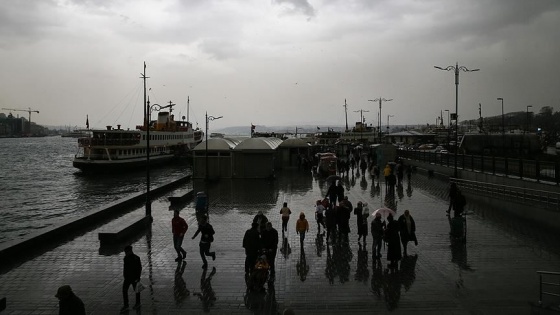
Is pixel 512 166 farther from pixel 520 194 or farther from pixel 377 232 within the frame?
pixel 377 232

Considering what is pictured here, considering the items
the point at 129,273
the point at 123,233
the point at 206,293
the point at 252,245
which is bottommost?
the point at 206,293

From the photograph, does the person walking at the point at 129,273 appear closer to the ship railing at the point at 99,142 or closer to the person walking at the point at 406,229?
the person walking at the point at 406,229

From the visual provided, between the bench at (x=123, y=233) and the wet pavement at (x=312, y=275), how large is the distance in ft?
1.11

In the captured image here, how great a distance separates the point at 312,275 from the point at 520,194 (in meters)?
10.9

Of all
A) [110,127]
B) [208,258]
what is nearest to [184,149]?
[110,127]

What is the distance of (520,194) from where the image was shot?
17500mm

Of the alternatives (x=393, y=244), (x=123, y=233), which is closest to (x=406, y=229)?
(x=393, y=244)

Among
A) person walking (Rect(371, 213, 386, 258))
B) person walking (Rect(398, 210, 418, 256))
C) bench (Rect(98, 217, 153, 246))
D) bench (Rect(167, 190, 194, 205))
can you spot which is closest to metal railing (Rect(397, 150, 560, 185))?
person walking (Rect(398, 210, 418, 256))

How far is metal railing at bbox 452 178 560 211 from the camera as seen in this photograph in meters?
15.4

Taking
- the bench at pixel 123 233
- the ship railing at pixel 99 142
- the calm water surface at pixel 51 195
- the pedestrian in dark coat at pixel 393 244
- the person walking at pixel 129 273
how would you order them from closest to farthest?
the person walking at pixel 129 273
the pedestrian in dark coat at pixel 393 244
the bench at pixel 123 233
the calm water surface at pixel 51 195
the ship railing at pixel 99 142

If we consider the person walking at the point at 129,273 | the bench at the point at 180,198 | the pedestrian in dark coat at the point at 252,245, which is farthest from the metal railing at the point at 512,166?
the person walking at the point at 129,273

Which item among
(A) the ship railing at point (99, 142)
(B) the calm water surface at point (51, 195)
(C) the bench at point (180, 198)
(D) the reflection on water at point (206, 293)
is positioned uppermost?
(A) the ship railing at point (99, 142)

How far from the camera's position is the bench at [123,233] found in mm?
13922

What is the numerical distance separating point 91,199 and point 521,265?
33.2m
